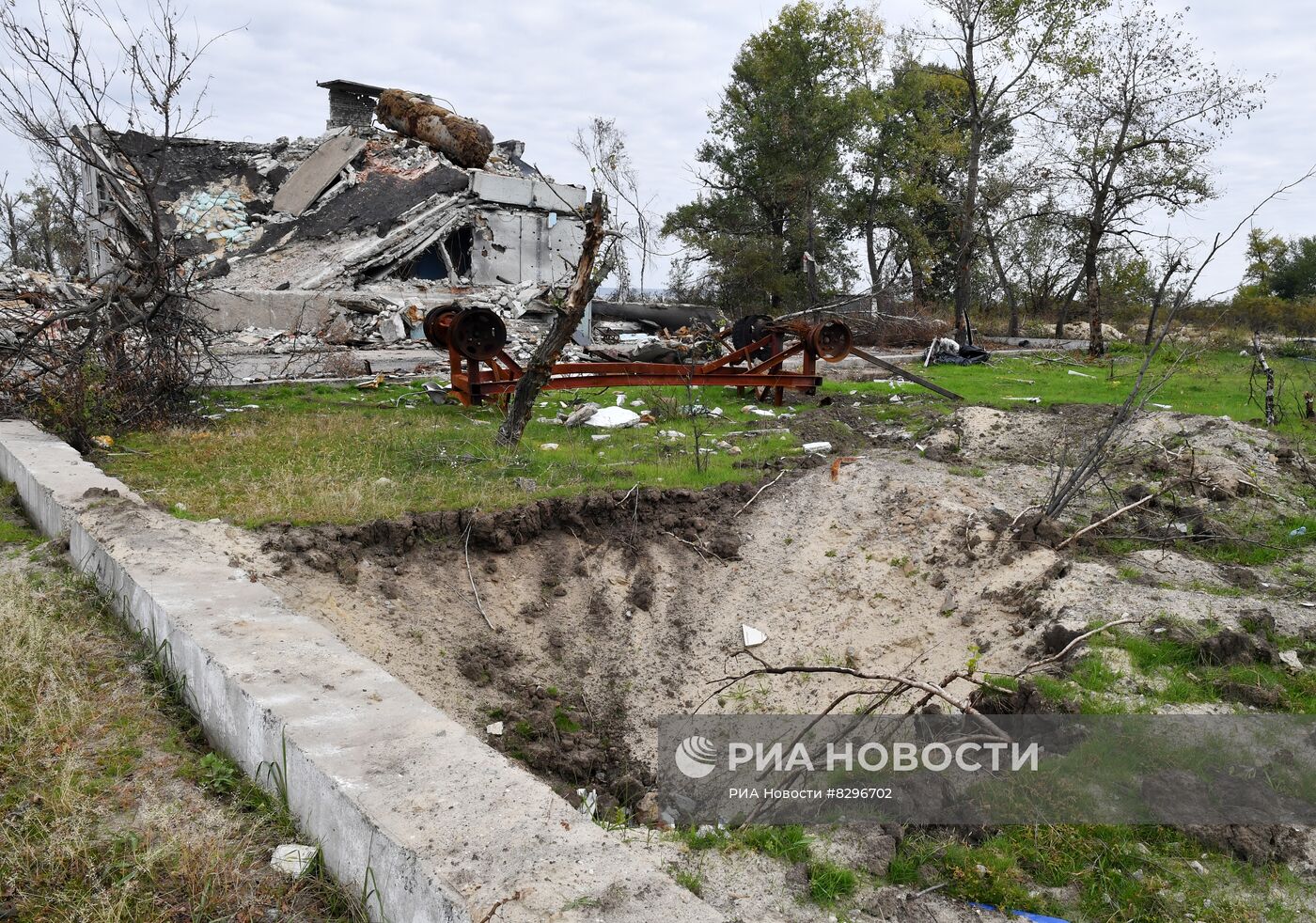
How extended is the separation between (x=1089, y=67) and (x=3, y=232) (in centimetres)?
2325

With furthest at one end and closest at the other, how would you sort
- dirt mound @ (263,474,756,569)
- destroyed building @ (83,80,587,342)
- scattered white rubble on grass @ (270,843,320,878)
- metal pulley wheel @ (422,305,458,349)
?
destroyed building @ (83,80,587,342)
metal pulley wheel @ (422,305,458,349)
dirt mound @ (263,474,756,569)
scattered white rubble on grass @ (270,843,320,878)

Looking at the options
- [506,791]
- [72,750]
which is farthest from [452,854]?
[72,750]

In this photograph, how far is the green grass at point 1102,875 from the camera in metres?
2.78

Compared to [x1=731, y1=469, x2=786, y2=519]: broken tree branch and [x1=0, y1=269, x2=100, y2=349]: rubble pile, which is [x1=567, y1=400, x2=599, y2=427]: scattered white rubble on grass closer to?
[x1=731, y1=469, x2=786, y2=519]: broken tree branch

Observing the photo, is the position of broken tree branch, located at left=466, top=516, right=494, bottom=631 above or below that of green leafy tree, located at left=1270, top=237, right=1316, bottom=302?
below

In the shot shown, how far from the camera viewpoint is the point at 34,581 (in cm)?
467

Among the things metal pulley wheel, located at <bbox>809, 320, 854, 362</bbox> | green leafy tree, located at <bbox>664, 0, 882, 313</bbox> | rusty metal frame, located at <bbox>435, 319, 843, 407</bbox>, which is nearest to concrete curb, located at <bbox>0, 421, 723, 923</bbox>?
rusty metal frame, located at <bbox>435, 319, 843, 407</bbox>

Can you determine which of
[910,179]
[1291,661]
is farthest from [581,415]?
[910,179]

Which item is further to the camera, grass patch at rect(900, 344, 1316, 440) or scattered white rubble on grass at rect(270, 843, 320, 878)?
grass patch at rect(900, 344, 1316, 440)

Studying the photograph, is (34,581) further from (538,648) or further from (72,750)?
(538,648)

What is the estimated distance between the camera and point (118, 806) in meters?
2.80

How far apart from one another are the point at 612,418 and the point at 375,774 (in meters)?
6.92

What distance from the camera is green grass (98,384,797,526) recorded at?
233 inches

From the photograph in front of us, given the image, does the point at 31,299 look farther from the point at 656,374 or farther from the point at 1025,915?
the point at 1025,915
